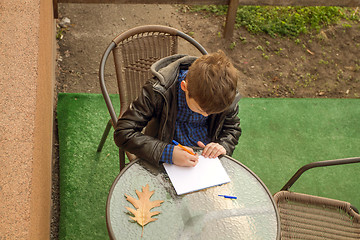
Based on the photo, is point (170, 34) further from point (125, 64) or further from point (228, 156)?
point (228, 156)

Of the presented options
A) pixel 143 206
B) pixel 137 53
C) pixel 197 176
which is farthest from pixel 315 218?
pixel 137 53

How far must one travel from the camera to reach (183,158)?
2.05 m

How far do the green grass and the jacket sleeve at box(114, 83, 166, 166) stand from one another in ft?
10.0

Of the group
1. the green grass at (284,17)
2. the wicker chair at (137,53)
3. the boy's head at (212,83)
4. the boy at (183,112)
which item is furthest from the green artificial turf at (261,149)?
the boy's head at (212,83)

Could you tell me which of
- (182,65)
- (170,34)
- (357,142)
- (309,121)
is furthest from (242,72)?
(182,65)

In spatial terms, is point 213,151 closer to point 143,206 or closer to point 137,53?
point 143,206

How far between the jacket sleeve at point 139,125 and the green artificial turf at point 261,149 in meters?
0.97

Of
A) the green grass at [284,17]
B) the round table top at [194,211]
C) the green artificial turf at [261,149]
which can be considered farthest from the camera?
the green grass at [284,17]

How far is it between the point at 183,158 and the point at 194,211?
29 centimetres

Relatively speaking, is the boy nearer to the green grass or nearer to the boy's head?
the boy's head

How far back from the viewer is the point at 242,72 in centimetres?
440

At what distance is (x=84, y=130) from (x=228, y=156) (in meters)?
1.65

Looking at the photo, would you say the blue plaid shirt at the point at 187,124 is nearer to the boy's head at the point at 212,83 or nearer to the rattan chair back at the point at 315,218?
the boy's head at the point at 212,83

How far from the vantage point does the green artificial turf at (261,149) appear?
2.96 meters
